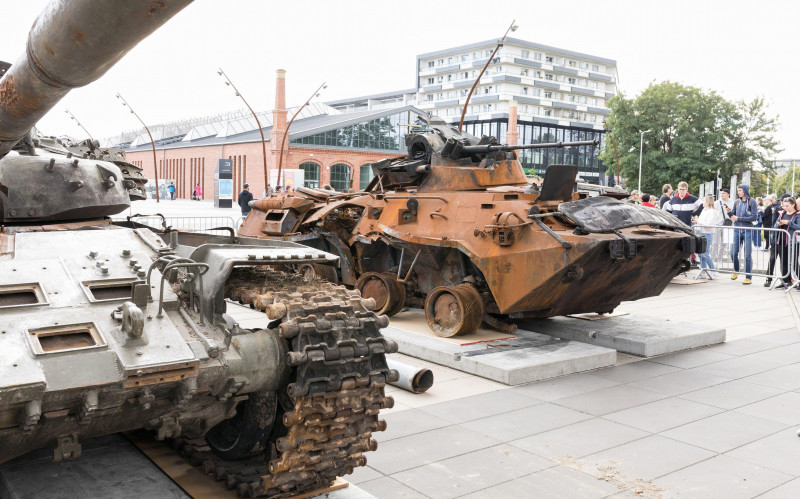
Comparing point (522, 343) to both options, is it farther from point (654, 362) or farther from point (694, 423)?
point (694, 423)

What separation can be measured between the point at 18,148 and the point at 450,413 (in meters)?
4.46

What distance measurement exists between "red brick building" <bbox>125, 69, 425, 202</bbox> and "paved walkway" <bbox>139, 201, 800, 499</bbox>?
1357 inches

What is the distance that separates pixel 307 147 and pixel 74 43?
149 feet

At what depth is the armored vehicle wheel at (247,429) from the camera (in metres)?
4.97

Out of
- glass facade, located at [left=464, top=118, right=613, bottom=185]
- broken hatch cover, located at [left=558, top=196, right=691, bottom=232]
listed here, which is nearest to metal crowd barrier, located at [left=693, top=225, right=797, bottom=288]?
broken hatch cover, located at [left=558, top=196, right=691, bottom=232]

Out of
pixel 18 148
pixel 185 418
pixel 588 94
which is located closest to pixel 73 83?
pixel 185 418

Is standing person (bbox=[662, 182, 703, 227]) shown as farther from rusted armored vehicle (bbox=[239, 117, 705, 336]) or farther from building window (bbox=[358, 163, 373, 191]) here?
building window (bbox=[358, 163, 373, 191])

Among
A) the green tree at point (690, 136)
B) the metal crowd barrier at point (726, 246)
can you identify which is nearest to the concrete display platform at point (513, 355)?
the metal crowd barrier at point (726, 246)

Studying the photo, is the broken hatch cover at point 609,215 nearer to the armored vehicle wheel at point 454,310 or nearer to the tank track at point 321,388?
the armored vehicle wheel at point 454,310

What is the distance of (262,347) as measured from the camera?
452 cm

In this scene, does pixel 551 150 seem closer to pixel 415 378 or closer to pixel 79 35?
pixel 415 378

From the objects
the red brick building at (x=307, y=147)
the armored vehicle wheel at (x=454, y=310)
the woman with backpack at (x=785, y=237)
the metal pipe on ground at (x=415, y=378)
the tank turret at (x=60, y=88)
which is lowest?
the metal pipe on ground at (x=415, y=378)

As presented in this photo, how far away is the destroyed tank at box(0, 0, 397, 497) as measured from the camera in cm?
A: 390

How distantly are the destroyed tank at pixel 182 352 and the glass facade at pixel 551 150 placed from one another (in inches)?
2362
